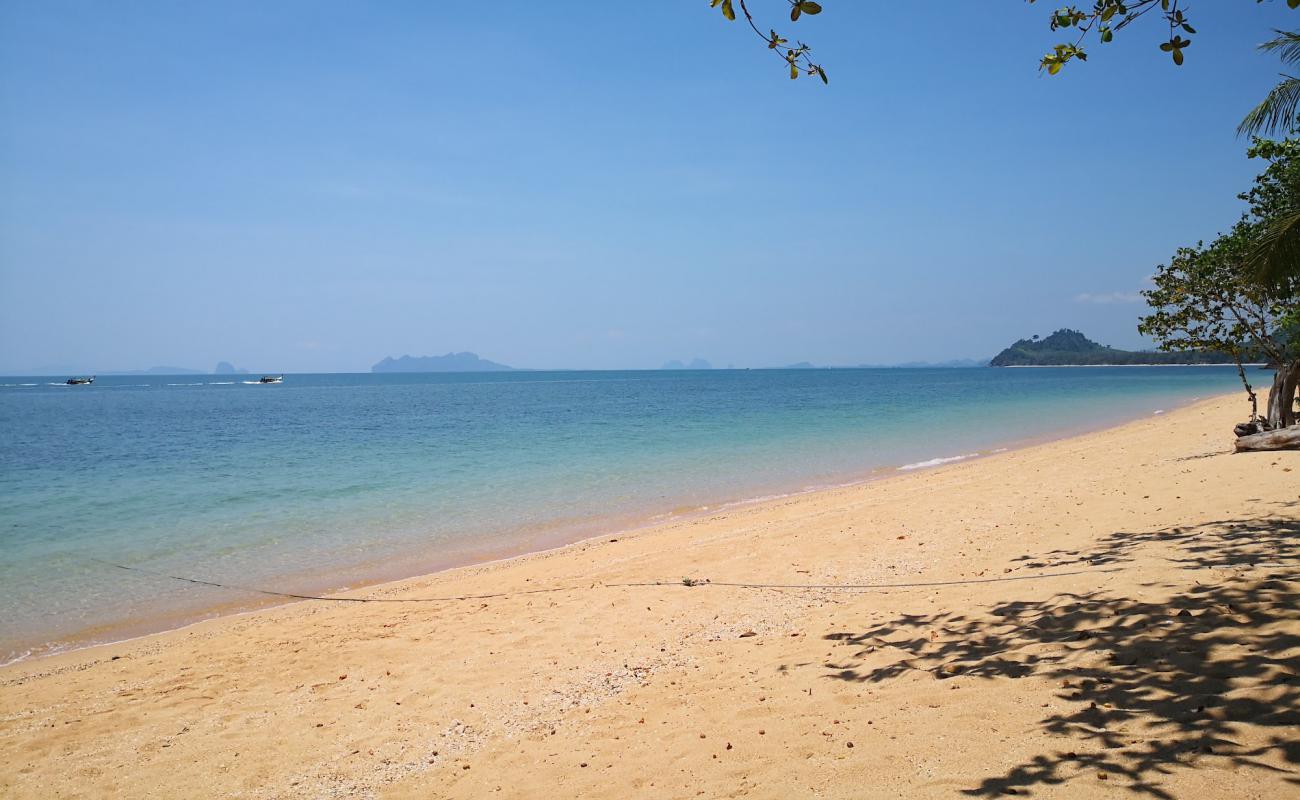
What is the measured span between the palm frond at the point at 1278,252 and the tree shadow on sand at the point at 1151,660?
470 cm

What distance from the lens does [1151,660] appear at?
4.45m

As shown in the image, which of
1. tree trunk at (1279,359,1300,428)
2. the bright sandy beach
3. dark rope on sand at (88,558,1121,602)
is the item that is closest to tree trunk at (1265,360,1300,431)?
tree trunk at (1279,359,1300,428)

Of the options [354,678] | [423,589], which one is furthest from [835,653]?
[423,589]

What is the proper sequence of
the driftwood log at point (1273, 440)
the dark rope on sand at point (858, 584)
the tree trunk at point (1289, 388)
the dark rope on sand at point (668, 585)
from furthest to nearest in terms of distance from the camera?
the tree trunk at point (1289, 388) → the driftwood log at point (1273, 440) → the dark rope on sand at point (668, 585) → the dark rope on sand at point (858, 584)

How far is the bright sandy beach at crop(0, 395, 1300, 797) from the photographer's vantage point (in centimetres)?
384

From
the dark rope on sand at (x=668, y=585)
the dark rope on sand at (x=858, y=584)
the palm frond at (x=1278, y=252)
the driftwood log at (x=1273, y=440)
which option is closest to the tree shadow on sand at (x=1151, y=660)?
the dark rope on sand at (x=858, y=584)

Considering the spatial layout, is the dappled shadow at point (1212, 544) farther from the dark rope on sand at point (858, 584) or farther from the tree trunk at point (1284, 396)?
the tree trunk at point (1284, 396)

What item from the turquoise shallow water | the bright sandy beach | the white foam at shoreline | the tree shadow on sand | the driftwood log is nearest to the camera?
the tree shadow on sand

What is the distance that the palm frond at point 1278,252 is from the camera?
9641 mm

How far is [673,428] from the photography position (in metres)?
36.0

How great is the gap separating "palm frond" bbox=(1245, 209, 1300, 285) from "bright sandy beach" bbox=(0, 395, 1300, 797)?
9.43ft

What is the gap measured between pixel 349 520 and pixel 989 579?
13354mm

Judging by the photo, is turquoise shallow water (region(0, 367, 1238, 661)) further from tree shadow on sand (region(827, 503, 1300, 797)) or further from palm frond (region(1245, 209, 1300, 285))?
palm frond (region(1245, 209, 1300, 285))

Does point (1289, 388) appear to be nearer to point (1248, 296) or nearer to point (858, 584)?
point (1248, 296)
